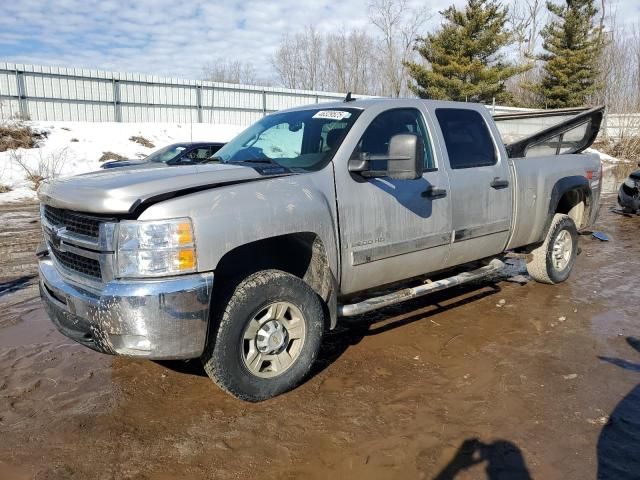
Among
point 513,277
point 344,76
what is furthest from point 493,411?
point 344,76

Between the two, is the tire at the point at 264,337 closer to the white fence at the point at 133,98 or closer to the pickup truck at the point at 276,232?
the pickup truck at the point at 276,232

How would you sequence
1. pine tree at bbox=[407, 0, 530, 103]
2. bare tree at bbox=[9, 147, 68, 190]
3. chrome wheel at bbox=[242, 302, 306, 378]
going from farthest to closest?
pine tree at bbox=[407, 0, 530, 103], bare tree at bbox=[9, 147, 68, 190], chrome wheel at bbox=[242, 302, 306, 378]

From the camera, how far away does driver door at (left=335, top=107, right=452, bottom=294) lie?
3.80m

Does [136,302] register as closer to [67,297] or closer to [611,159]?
[67,297]

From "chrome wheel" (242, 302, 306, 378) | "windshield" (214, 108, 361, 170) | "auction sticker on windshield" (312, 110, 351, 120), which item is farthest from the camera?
"auction sticker on windshield" (312, 110, 351, 120)

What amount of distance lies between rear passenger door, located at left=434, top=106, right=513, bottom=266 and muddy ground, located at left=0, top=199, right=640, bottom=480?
77cm

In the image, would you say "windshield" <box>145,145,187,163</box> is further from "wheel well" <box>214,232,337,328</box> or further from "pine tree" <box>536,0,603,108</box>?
"pine tree" <box>536,0,603,108</box>

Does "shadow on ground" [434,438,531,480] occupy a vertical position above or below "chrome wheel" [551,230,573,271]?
below

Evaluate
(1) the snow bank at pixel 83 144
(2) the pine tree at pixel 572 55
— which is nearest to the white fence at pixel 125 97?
(1) the snow bank at pixel 83 144

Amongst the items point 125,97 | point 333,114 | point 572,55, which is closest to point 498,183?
point 333,114

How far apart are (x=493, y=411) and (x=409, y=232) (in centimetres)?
145

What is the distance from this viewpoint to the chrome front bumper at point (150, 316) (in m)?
2.93

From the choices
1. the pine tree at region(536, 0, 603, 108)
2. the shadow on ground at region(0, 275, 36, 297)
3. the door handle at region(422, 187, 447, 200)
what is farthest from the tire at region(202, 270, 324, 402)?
the pine tree at region(536, 0, 603, 108)

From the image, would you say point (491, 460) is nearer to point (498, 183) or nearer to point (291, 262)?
point (291, 262)
